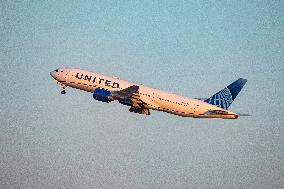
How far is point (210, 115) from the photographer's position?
69.4m

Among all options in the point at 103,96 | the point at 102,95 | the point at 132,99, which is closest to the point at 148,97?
the point at 132,99

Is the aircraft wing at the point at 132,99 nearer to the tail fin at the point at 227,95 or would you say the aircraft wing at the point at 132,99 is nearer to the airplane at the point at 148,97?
the airplane at the point at 148,97

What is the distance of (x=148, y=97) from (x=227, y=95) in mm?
17027

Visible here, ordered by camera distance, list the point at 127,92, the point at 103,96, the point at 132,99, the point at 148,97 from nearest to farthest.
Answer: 1. the point at 127,92
2. the point at 103,96
3. the point at 132,99
4. the point at 148,97

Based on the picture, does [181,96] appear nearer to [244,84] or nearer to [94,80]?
[244,84]

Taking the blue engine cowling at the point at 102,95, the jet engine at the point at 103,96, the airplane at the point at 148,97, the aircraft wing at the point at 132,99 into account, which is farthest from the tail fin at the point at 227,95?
the blue engine cowling at the point at 102,95

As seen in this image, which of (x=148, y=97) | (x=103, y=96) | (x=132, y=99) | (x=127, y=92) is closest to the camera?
(x=127, y=92)

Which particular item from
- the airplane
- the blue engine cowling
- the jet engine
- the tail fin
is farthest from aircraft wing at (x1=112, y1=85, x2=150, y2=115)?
the tail fin

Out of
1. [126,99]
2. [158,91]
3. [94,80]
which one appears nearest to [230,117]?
[158,91]

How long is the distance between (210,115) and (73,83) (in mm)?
31443

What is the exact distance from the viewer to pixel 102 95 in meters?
71.4

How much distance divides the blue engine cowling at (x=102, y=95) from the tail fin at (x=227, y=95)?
70.5 ft

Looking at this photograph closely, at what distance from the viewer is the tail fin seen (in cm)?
7306

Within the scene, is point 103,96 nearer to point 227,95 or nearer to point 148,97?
point 148,97
